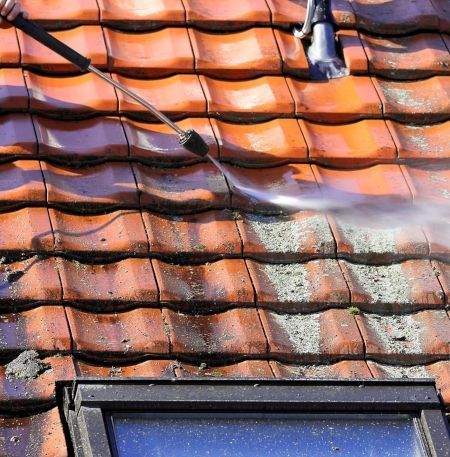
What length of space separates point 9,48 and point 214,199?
99 cm

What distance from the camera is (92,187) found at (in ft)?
12.7

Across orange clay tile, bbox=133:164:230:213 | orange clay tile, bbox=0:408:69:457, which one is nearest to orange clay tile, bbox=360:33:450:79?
orange clay tile, bbox=133:164:230:213

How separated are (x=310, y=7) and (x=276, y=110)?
479 mm

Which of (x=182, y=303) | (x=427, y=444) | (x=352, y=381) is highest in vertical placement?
(x=182, y=303)

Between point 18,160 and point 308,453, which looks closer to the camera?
point 308,453

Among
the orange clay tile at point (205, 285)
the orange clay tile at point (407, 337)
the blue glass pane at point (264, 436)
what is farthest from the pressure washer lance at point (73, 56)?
the blue glass pane at point (264, 436)

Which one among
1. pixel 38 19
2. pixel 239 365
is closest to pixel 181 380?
pixel 239 365

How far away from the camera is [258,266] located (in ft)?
12.2

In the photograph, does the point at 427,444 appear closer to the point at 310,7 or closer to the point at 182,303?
the point at 182,303

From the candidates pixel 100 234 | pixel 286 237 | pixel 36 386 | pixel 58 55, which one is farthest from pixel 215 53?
pixel 36 386

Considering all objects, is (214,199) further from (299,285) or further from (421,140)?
(421,140)

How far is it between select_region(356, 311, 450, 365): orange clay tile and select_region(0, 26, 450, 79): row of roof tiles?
122 cm

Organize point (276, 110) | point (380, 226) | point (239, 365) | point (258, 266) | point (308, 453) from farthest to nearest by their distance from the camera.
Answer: point (276, 110) → point (380, 226) → point (258, 266) → point (239, 365) → point (308, 453)

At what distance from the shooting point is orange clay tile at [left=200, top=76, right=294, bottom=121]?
14.0 feet
